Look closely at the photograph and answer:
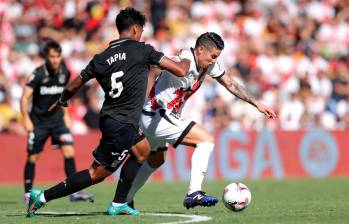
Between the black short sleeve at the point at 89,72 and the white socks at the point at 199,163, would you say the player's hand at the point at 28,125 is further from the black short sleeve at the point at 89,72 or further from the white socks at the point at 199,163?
the black short sleeve at the point at 89,72

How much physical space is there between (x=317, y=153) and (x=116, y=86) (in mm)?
12968

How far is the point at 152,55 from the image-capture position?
10.2 meters

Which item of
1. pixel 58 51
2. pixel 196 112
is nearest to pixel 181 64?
pixel 58 51

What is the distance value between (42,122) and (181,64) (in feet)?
19.0

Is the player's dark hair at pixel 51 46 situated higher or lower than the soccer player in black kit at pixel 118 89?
higher

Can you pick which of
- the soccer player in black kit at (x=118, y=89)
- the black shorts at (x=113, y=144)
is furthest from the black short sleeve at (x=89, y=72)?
the black shorts at (x=113, y=144)

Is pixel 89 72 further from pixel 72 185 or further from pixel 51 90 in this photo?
pixel 51 90

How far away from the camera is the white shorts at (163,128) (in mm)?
11117

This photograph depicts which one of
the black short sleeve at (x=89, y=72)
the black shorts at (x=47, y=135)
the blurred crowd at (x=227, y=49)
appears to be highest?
the blurred crowd at (x=227, y=49)

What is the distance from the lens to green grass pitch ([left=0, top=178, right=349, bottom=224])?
10.1 m

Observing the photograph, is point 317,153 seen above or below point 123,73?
above

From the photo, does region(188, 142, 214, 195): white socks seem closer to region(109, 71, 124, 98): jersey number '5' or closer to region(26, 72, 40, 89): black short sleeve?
region(109, 71, 124, 98): jersey number '5'

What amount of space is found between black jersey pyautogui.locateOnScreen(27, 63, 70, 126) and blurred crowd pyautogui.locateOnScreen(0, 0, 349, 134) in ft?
18.2

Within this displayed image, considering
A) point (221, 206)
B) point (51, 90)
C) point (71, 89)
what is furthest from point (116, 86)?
point (51, 90)
